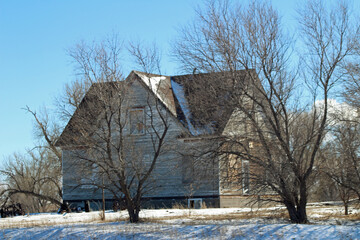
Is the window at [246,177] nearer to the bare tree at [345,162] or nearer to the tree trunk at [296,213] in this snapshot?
the tree trunk at [296,213]

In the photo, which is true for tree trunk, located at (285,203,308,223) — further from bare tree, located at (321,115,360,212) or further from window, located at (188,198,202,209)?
window, located at (188,198,202,209)

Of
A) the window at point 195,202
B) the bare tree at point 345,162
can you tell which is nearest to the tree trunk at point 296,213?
the bare tree at point 345,162

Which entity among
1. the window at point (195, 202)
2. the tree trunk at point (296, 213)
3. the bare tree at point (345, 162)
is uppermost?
the bare tree at point (345, 162)

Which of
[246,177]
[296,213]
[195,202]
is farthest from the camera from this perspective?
[195,202]

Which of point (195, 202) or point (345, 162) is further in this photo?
point (195, 202)

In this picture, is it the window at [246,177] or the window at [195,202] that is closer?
the window at [246,177]

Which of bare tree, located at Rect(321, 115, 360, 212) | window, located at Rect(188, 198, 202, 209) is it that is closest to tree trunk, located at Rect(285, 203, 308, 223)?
bare tree, located at Rect(321, 115, 360, 212)

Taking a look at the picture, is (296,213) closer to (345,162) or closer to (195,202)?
(345,162)

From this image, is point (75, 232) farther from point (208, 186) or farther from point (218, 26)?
point (208, 186)

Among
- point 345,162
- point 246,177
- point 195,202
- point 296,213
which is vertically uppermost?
point 345,162

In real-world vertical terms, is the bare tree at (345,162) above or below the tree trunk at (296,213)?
above

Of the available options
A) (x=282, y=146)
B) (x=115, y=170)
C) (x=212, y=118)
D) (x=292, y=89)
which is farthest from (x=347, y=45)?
(x=115, y=170)

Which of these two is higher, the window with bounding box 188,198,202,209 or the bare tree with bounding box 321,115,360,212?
the bare tree with bounding box 321,115,360,212

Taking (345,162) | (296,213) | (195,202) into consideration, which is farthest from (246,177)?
(195,202)
